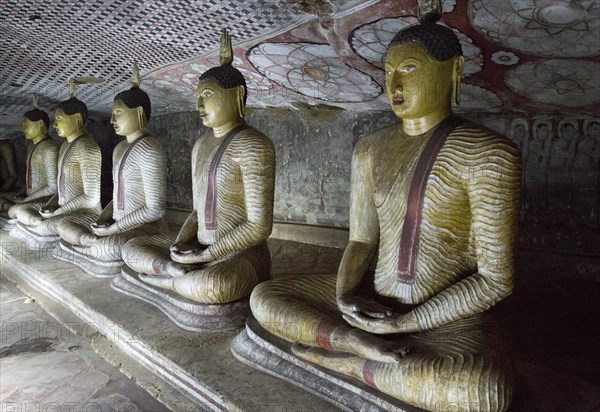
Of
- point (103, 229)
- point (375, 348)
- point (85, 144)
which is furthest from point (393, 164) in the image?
point (85, 144)

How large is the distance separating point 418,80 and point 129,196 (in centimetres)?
306

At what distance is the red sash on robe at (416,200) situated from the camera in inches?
93.3

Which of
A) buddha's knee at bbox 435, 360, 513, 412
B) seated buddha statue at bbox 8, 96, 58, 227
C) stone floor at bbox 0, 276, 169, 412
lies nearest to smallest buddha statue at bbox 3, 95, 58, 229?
seated buddha statue at bbox 8, 96, 58, 227

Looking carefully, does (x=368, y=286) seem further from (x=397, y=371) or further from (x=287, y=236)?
(x=287, y=236)

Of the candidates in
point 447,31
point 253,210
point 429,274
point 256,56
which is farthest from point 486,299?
point 256,56

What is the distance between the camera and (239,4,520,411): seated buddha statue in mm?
1986

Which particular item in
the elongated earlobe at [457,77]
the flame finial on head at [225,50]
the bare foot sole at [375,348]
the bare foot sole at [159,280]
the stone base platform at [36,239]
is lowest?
the stone base platform at [36,239]

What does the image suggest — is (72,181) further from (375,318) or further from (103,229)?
(375,318)

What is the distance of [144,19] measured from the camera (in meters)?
4.00

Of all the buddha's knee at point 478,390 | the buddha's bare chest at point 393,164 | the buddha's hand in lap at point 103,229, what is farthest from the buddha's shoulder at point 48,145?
the buddha's knee at point 478,390

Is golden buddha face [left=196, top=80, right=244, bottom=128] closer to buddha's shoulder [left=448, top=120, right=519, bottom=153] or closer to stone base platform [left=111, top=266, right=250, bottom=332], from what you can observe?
stone base platform [left=111, top=266, right=250, bottom=332]

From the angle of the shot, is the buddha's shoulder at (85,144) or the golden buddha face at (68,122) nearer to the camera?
the buddha's shoulder at (85,144)

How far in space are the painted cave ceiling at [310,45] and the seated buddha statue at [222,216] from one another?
699 mm

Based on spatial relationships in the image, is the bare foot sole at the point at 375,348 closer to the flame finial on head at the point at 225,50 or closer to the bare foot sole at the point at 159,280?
the bare foot sole at the point at 159,280
